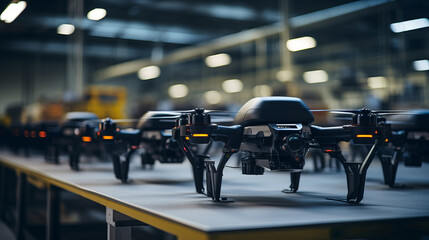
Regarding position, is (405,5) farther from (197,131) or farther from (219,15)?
(197,131)

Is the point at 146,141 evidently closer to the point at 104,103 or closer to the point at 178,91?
the point at 104,103

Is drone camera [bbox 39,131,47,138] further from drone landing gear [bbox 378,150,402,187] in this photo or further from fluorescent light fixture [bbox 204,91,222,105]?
fluorescent light fixture [bbox 204,91,222,105]

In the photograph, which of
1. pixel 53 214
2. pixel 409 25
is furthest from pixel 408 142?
pixel 409 25

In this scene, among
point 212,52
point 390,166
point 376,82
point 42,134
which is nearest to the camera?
point 390,166

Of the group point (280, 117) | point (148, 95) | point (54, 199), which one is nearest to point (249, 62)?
point (148, 95)

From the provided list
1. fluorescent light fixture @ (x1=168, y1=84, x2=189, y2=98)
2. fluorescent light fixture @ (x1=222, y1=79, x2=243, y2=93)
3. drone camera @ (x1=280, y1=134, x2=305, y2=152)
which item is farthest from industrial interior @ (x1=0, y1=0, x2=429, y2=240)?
fluorescent light fixture @ (x1=168, y1=84, x2=189, y2=98)

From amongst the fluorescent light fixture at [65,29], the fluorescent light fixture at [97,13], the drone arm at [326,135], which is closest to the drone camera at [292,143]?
the drone arm at [326,135]

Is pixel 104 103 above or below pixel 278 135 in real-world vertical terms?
above
